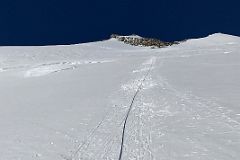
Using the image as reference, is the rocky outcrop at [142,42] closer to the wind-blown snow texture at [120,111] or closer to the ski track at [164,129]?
the wind-blown snow texture at [120,111]

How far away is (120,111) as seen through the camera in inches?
661

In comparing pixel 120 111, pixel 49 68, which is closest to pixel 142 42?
pixel 49 68

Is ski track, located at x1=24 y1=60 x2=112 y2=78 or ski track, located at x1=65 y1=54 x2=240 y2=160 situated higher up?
ski track, located at x1=65 y1=54 x2=240 y2=160

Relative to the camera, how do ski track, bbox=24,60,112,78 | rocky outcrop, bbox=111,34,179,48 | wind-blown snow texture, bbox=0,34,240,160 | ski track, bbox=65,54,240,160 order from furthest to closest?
rocky outcrop, bbox=111,34,179,48
ski track, bbox=24,60,112,78
wind-blown snow texture, bbox=0,34,240,160
ski track, bbox=65,54,240,160

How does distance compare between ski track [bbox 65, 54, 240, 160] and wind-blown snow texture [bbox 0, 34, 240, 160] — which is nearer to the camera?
ski track [bbox 65, 54, 240, 160]

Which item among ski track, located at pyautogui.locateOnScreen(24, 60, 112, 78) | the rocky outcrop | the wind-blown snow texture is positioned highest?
the wind-blown snow texture

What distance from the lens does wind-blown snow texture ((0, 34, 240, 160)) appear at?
12.2 meters

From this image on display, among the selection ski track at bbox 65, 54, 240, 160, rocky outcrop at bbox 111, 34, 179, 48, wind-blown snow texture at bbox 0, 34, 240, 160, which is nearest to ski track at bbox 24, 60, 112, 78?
wind-blown snow texture at bbox 0, 34, 240, 160

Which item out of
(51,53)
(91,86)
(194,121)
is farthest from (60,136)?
(51,53)

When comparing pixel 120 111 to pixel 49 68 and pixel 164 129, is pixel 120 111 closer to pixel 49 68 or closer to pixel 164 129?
pixel 164 129

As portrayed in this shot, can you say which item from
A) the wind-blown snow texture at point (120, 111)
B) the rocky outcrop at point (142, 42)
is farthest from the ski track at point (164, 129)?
the rocky outcrop at point (142, 42)

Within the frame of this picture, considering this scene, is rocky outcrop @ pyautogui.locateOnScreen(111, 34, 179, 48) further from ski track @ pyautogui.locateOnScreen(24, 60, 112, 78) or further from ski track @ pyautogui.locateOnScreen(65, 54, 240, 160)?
ski track @ pyautogui.locateOnScreen(65, 54, 240, 160)

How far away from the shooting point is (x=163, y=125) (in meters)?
14.8

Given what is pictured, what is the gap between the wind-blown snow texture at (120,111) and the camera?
12.2 meters
